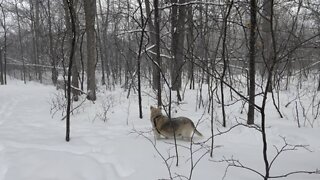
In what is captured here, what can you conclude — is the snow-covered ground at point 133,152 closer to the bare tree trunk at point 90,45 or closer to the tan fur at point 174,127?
the tan fur at point 174,127

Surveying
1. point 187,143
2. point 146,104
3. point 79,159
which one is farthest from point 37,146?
point 146,104

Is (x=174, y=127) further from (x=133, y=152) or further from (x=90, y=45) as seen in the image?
(x=90, y=45)

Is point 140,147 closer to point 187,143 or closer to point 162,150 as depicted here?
point 162,150

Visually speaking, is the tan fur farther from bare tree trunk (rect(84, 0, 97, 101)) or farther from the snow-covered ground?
bare tree trunk (rect(84, 0, 97, 101))

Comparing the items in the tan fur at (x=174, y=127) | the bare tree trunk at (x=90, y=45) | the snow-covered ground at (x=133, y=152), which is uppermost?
the bare tree trunk at (x=90, y=45)

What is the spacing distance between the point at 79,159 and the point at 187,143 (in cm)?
178

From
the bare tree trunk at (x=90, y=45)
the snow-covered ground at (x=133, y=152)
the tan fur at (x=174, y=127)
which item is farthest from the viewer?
the bare tree trunk at (x=90, y=45)

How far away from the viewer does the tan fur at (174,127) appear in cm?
574

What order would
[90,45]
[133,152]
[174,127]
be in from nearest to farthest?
[133,152], [174,127], [90,45]

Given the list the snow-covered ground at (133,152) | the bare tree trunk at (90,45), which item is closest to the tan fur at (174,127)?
the snow-covered ground at (133,152)

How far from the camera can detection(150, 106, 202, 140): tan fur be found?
5.74 metres

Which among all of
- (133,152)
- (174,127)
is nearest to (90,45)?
(174,127)

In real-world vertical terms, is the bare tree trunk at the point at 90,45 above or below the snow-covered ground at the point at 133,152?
above

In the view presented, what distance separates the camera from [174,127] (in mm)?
5766
